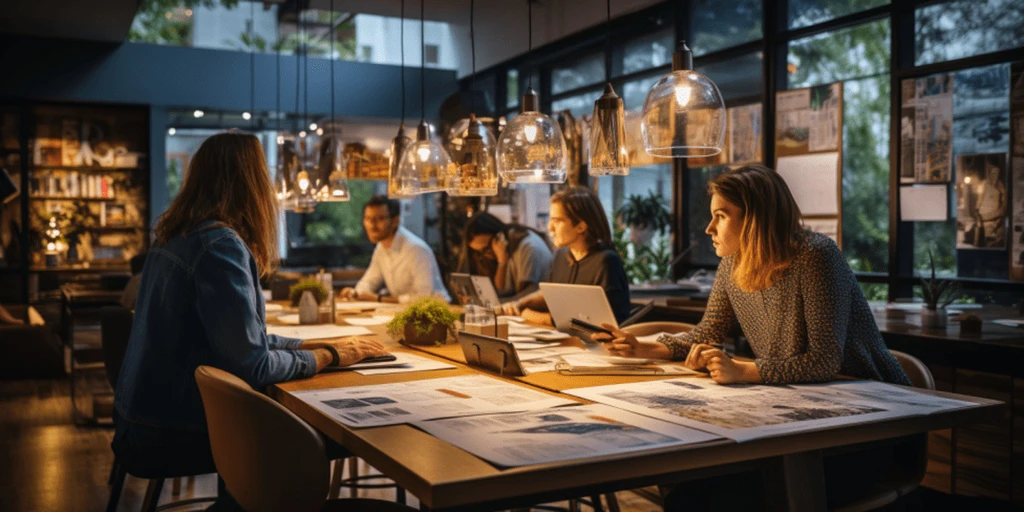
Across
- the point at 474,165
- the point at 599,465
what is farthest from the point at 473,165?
the point at 599,465

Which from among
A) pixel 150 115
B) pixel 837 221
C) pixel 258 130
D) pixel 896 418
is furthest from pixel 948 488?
pixel 258 130

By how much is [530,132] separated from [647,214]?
4.17 metres

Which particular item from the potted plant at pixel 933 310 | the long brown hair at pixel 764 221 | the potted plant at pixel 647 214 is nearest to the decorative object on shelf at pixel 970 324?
the potted plant at pixel 933 310

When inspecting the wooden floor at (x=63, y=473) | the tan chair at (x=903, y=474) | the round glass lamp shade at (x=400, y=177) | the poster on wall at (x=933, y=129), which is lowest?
the wooden floor at (x=63, y=473)

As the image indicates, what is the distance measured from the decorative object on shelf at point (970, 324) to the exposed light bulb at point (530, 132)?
1965 millimetres

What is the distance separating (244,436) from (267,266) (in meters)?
0.88

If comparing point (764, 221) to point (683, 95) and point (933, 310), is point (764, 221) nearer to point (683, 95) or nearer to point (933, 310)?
point (683, 95)

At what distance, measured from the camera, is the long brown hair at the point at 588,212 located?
4375 millimetres

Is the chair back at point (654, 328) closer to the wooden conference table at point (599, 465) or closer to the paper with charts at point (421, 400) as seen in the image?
the paper with charts at point (421, 400)

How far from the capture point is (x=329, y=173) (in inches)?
196

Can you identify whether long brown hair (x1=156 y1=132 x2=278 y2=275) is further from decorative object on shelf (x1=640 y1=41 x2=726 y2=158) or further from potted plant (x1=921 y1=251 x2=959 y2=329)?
potted plant (x1=921 y1=251 x2=959 y2=329)

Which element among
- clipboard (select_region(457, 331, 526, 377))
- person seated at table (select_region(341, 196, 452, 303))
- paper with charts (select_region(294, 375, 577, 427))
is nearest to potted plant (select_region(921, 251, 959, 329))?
clipboard (select_region(457, 331, 526, 377))

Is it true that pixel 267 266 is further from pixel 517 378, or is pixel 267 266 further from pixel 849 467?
pixel 849 467

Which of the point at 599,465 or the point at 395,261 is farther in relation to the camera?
the point at 395,261
